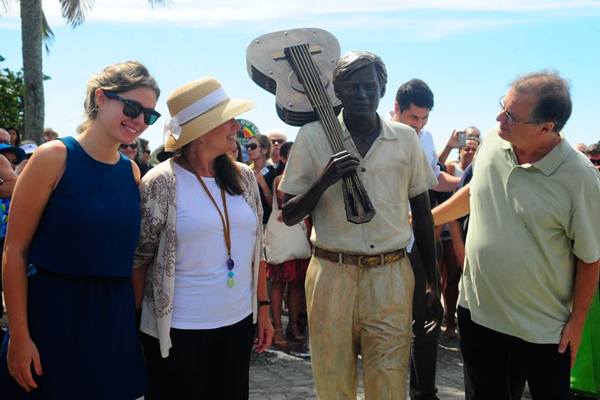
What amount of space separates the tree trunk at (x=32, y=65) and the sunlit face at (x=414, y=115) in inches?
363

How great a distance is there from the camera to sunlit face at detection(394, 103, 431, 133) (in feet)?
15.7

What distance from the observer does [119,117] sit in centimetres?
283

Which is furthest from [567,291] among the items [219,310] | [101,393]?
[101,393]

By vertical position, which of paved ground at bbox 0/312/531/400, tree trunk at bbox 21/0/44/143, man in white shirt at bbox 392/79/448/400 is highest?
tree trunk at bbox 21/0/44/143

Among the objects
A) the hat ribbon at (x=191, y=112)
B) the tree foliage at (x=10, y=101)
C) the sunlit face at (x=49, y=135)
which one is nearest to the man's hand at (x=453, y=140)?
the hat ribbon at (x=191, y=112)

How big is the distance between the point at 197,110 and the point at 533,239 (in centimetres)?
166

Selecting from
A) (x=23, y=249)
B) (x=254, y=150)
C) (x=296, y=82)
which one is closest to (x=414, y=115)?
(x=296, y=82)

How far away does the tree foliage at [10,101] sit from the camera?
17.9m

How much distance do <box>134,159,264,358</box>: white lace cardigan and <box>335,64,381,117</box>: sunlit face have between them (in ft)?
2.95

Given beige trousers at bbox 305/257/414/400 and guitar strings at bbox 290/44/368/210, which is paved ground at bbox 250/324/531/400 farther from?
guitar strings at bbox 290/44/368/210

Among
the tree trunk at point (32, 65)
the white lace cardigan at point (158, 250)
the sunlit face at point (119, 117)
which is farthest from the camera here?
the tree trunk at point (32, 65)

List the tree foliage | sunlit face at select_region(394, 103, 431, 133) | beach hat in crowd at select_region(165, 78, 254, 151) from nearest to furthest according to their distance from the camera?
beach hat in crowd at select_region(165, 78, 254, 151), sunlit face at select_region(394, 103, 431, 133), the tree foliage

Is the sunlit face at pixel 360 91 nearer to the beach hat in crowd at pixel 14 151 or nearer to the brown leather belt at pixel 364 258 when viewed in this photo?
the brown leather belt at pixel 364 258

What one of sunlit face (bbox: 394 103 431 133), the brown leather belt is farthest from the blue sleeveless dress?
sunlit face (bbox: 394 103 431 133)
